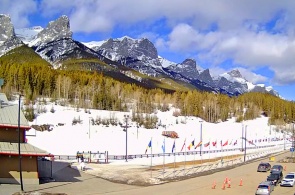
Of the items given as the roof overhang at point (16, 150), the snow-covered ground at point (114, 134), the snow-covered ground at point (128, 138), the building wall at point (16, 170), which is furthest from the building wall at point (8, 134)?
the snow-covered ground at point (114, 134)

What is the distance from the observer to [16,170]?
134 feet

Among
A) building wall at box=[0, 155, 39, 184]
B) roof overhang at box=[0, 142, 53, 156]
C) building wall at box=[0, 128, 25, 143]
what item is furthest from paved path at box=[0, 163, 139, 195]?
building wall at box=[0, 128, 25, 143]

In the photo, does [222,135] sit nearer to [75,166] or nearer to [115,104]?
[115,104]

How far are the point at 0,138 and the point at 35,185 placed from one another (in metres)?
6.51

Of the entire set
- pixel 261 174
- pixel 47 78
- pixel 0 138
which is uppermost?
pixel 47 78

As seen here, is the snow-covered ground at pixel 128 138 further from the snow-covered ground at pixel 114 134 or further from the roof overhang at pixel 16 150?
the roof overhang at pixel 16 150

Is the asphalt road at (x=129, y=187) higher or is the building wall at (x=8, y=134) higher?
the building wall at (x=8, y=134)

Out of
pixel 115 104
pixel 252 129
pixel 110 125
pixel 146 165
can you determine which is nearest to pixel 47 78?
pixel 115 104

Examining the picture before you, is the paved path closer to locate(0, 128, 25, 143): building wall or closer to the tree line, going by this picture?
locate(0, 128, 25, 143): building wall

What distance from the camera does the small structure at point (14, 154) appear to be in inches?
1583

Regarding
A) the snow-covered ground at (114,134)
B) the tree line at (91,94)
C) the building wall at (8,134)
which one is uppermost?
the tree line at (91,94)

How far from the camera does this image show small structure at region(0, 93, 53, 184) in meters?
40.2

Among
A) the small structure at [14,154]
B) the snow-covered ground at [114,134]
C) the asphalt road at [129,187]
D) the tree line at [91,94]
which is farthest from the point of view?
the tree line at [91,94]

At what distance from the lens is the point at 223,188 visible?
45.7 m
